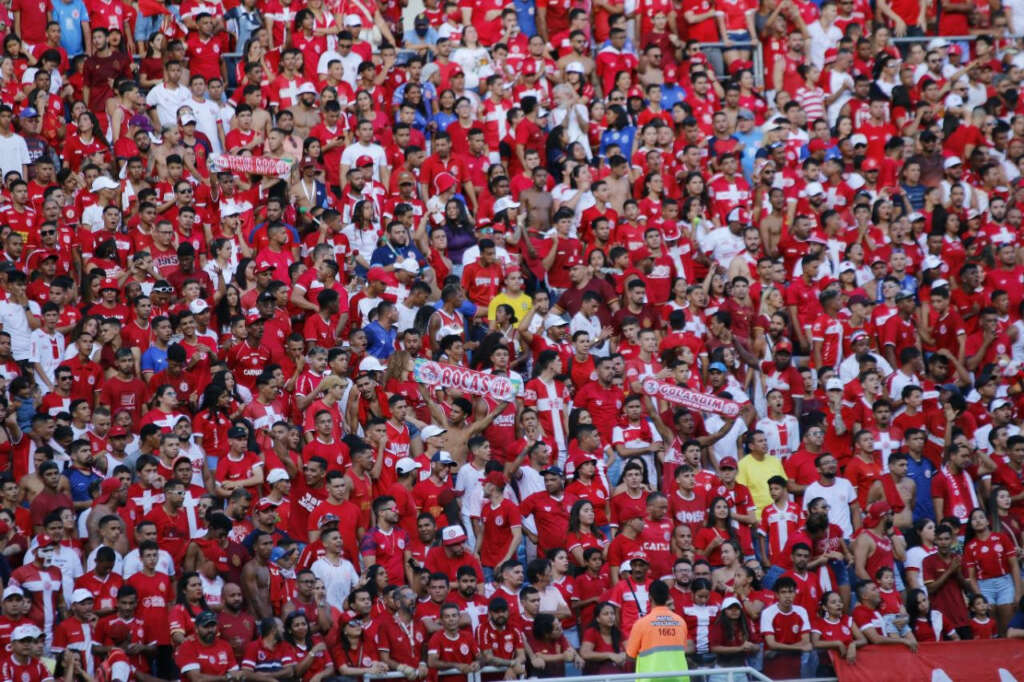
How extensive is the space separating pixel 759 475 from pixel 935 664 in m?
2.59

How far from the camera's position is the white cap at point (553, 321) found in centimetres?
1739

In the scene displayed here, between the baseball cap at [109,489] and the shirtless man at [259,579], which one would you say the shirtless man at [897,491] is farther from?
the baseball cap at [109,489]

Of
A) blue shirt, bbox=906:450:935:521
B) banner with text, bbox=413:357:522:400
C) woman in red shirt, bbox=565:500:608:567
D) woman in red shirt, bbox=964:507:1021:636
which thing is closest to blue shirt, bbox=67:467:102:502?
banner with text, bbox=413:357:522:400

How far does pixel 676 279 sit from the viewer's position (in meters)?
18.5

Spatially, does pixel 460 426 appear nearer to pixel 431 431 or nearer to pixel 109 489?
pixel 431 431

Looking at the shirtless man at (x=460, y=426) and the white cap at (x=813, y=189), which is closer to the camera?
the shirtless man at (x=460, y=426)

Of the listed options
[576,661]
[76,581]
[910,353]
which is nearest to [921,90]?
[910,353]

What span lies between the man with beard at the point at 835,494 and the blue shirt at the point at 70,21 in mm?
9464

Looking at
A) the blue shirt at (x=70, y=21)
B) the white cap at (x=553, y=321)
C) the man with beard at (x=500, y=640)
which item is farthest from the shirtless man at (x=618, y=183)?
the man with beard at (x=500, y=640)

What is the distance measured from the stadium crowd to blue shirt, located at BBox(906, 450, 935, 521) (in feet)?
0.14

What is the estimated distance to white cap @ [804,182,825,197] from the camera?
19.9 metres

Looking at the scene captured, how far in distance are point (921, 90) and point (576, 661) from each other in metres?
10.8

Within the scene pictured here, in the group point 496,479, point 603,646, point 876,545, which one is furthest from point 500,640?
point 876,545

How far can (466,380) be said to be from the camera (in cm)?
1605
